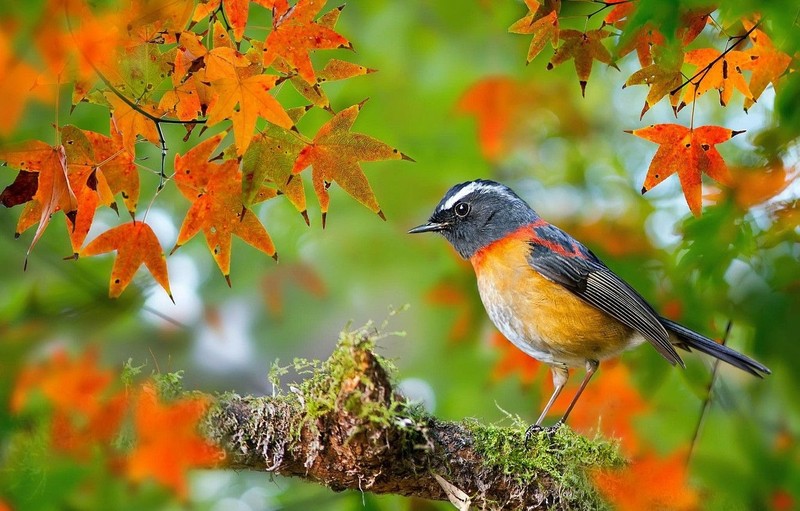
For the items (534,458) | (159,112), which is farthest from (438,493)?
(159,112)

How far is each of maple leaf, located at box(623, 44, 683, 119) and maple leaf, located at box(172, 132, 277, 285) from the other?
1.56 meters

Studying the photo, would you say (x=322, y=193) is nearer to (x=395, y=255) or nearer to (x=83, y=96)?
(x=83, y=96)

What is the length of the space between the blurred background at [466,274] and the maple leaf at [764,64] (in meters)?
0.83

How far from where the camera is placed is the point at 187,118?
3.05 m

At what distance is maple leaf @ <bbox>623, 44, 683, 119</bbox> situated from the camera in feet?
10.1

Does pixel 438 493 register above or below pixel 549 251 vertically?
below

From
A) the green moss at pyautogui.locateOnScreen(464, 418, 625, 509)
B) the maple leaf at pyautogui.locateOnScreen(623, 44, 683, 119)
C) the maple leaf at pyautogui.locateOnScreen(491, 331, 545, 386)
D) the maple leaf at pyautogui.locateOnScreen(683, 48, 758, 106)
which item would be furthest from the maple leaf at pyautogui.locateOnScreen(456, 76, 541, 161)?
the green moss at pyautogui.locateOnScreen(464, 418, 625, 509)

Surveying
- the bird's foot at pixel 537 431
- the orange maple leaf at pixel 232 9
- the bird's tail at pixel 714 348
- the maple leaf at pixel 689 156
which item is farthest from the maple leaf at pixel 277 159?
the bird's tail at pixel 714 348

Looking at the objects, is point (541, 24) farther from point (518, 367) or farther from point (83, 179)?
point (518, 367)

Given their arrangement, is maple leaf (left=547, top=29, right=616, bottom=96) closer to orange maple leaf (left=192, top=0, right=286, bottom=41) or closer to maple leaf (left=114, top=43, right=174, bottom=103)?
orange maple leaf (left=192, top=0, right=286, bottom=41)

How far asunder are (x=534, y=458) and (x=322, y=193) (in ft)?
4.59

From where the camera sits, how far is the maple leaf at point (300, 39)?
279cm

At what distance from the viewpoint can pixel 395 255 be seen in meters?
6.90

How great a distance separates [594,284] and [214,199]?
7.01 feet
